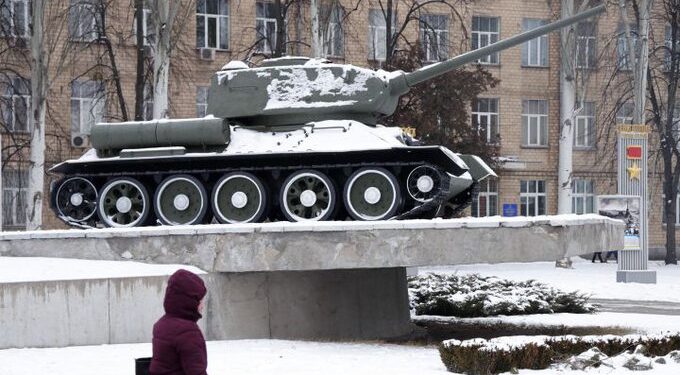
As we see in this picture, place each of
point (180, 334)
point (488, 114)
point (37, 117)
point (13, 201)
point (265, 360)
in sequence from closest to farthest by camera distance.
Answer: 1. point (180, 334)
2. point (265, 360)
3. point (37, 117)
4. point (13, 201)
5. point (488, 114)

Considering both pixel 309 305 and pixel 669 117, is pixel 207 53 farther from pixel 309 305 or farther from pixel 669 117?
pixel 309 305

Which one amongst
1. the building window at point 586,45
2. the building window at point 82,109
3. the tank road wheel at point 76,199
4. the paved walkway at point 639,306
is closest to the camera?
the tank road wheel at point 76,199

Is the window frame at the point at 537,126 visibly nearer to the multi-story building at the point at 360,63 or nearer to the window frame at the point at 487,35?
the multi-story building at the point at 360,63

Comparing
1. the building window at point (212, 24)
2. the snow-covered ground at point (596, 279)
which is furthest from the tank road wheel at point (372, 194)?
the building window at point (212, 24)

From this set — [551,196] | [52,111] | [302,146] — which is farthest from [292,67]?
[551,196]

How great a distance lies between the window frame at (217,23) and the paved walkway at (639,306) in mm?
18800

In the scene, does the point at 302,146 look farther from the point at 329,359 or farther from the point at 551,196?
the point at 551,196

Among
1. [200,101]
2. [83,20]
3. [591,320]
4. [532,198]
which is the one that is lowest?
[591,320]

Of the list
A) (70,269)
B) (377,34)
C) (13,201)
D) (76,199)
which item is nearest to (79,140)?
(13,201)

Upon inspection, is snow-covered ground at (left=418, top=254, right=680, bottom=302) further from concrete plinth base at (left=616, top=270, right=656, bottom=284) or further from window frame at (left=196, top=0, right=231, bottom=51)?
window frame at (left=196, top=0, right=231, bottom=51)

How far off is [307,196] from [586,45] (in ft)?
77.2

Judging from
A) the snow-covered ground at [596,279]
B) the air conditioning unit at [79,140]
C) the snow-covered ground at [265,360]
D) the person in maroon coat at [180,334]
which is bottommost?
the snow-covered ground at [596,279]

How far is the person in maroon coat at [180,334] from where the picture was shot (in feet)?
22.6

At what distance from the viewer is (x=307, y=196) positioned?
55.5 feet
